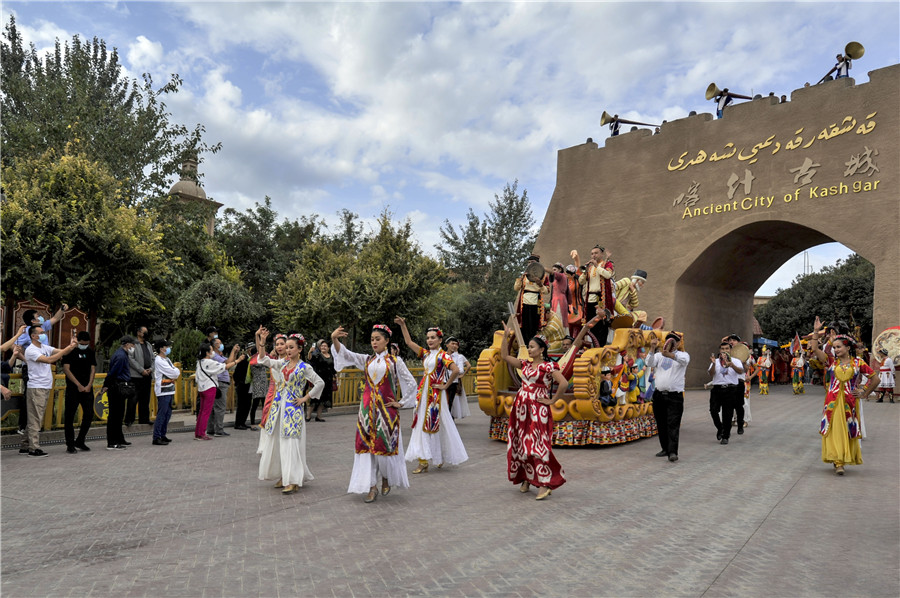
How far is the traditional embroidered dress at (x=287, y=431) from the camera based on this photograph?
6.81 meters

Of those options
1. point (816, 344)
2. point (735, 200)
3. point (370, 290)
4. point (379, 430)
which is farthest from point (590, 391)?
point (735, 200)

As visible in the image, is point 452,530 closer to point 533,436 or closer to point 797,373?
point 533,436

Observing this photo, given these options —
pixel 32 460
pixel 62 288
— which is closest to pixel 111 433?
pixel 32 460

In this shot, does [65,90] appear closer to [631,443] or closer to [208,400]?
[208,400]

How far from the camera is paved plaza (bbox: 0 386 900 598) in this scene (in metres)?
4.17

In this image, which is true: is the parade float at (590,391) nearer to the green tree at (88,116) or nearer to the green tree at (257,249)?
the green tree at (88,116)

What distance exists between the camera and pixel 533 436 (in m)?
6.77

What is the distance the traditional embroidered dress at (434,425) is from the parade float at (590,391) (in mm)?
1567

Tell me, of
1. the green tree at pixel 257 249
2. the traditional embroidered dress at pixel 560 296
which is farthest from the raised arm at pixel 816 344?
the green tree at pixel 257 249

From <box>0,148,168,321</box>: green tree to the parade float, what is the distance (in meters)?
9.49

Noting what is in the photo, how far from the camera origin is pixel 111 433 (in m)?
9.73

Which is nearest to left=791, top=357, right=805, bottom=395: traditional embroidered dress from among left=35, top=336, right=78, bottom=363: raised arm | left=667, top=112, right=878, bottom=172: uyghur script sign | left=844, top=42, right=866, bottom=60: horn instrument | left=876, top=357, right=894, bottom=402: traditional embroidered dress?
left=876, top=357, right=894, bottom=402: traditional embroidered dress

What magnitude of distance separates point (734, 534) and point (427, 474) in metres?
3.84

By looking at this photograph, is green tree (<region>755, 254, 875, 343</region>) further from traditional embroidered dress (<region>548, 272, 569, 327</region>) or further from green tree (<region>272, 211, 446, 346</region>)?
traditional embroidered dress (<region>548, 272, 569, 327</region>)
